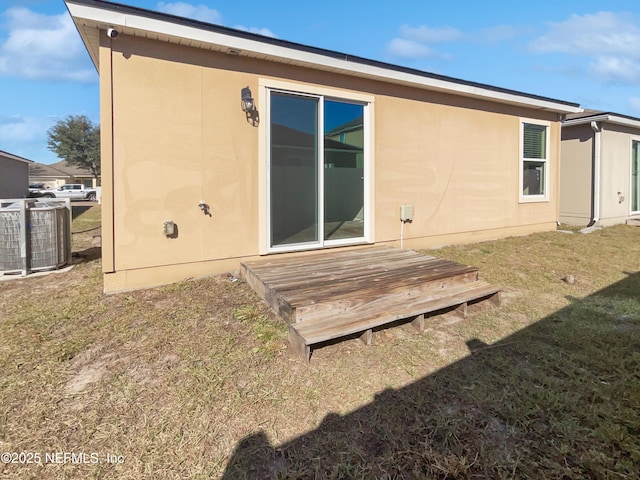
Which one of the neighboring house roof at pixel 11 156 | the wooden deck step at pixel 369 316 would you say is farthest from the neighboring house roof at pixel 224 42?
the neighboring house roof at pixel 11 156

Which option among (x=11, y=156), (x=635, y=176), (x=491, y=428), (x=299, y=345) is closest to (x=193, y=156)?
(x=299, y=345)

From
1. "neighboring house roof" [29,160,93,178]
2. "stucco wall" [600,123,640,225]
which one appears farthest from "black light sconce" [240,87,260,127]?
"neighboring house roof" [29,160,93,178]

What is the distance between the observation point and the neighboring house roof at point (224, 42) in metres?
3.41

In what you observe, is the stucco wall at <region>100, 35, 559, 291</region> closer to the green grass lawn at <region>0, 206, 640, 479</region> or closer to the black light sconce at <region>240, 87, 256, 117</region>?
the black light sconce at <region>240, 87, 256, 117</region>

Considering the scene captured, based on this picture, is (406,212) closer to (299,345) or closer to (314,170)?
(314,170)

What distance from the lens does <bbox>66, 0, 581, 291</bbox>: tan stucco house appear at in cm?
373

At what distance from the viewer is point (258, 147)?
440cm

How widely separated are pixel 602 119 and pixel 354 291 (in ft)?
30.2

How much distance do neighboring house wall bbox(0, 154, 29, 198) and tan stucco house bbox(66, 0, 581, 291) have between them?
63.5 ft

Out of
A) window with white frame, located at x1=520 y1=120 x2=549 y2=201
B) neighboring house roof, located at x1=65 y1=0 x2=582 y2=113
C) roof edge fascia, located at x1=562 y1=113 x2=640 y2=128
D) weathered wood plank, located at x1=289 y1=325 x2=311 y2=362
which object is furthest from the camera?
roof edge fascia, located at x1=562 y1=113 x2=640 y2=128

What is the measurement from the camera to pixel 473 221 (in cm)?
666

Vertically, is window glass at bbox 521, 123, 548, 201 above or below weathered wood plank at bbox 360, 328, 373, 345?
above

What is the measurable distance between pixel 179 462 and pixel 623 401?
259 cm

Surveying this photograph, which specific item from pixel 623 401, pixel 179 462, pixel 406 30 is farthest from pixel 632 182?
pixel 406 30
